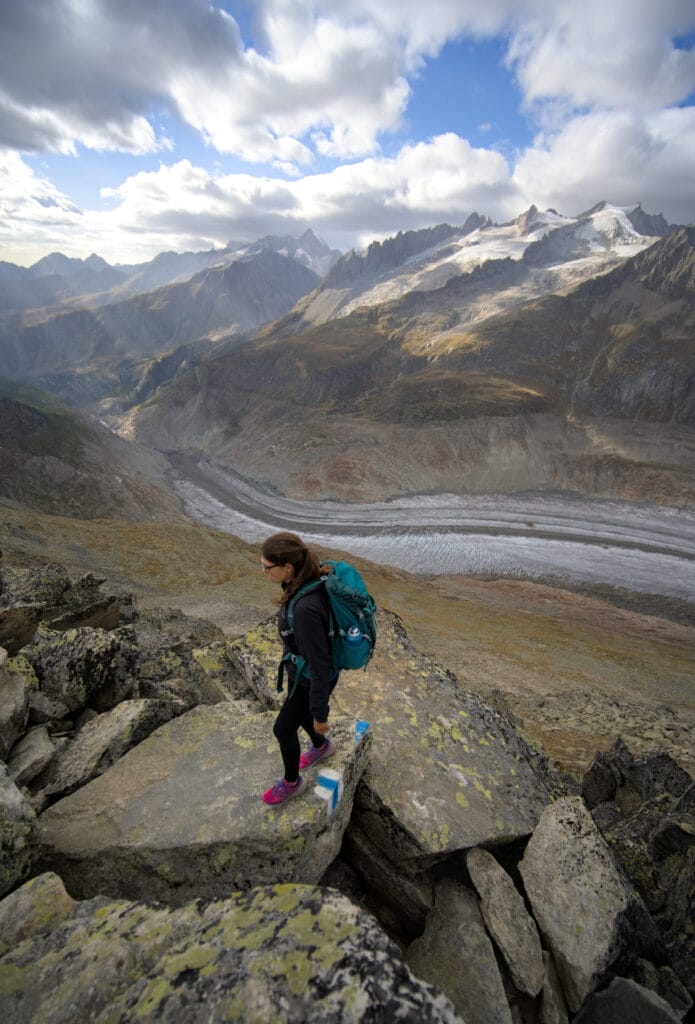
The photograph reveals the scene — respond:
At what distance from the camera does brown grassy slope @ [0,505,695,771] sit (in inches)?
654

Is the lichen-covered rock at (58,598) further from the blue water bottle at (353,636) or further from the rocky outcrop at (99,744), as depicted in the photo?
the blue water bottle at (353,636)

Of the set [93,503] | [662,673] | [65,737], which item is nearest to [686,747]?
[662,673]

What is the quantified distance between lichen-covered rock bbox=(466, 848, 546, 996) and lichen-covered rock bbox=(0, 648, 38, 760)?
6625 millimetres

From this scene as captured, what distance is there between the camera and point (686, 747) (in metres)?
14.9

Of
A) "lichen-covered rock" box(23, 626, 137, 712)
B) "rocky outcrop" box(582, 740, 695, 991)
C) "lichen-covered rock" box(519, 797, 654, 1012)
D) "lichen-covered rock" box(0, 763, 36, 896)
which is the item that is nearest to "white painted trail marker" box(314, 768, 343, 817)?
"lichen-covered rock" box(519, 797, 654, 1012)

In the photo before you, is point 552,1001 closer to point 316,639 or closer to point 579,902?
point 579,902

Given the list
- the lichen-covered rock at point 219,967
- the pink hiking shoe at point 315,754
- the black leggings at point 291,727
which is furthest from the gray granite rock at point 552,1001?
the black leggings at point 291,727

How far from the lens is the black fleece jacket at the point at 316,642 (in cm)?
541

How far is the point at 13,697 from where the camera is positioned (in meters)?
7.26

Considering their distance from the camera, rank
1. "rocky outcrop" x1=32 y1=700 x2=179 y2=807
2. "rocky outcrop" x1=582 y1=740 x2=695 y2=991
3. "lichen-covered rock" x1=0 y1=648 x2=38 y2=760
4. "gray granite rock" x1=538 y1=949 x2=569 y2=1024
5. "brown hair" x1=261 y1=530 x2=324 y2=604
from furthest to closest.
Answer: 1. "lichen-covered rock" x1=0 y1=648 x2=38 y2=760
2. "rocky outcrop" x1=32 y1=700 x2=179 y2=807
3. "rocky outcrop" x1=582 y1=740 x2=695 y2=991
4. "brown hair" x1=261 y1=530 x2=324 y2=604
5. "gray granite rock" x1=538 y1=949 x2=569 y2=1024

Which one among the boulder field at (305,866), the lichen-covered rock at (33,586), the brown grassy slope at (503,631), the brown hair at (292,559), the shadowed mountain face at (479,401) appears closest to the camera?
the boulder field at (305,866)

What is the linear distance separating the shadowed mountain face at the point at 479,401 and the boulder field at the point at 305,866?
8191 centimetres

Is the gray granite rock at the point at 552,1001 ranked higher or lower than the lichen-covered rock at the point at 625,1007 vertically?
lower

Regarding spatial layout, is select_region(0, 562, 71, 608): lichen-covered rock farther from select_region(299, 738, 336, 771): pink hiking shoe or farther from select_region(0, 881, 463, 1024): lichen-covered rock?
select_region(0, 881, 463, 1024): lichen-covered rock
